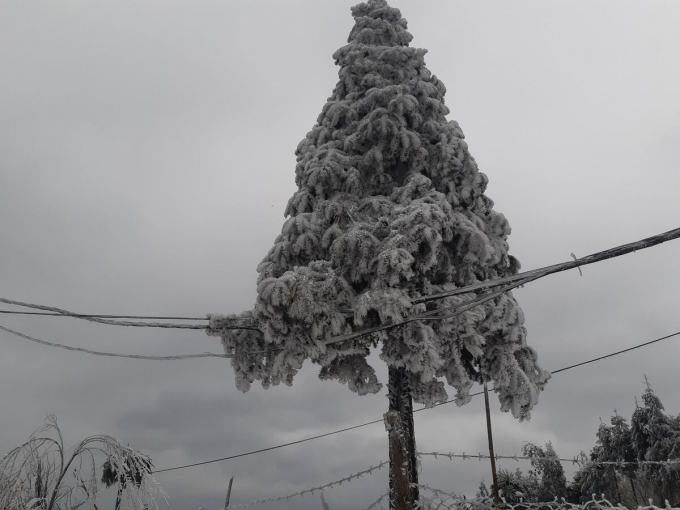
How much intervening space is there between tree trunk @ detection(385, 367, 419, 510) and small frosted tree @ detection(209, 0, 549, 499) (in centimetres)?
A: 4

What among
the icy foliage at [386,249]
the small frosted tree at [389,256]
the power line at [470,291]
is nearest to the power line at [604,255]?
the power line at [470,291]

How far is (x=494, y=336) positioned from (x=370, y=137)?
208 inches

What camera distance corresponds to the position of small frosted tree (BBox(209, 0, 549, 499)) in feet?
30.7

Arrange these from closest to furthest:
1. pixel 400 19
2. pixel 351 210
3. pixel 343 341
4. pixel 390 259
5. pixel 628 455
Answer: pixel 390 259 → pixel 343 341 → pixel 351 210 → pixel 400 19 → pixel 628 455

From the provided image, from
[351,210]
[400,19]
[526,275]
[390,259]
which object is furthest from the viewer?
[400,19]

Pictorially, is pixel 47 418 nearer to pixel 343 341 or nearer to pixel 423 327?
pixel 343 341

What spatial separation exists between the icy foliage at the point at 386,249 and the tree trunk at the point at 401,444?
1.78 ft

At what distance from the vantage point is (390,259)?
8953mm

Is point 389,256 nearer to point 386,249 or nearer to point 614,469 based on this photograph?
point 386,249

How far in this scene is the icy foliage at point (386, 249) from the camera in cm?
934

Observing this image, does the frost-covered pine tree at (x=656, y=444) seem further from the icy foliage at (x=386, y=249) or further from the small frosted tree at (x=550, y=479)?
the icy foliage at (x=386, y=249)

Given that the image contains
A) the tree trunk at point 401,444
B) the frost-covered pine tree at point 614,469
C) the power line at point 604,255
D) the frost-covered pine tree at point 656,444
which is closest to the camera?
the power line at point 604,255

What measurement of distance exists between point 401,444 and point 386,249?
3.63 meters

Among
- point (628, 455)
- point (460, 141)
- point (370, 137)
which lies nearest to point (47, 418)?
point (370, 137)
